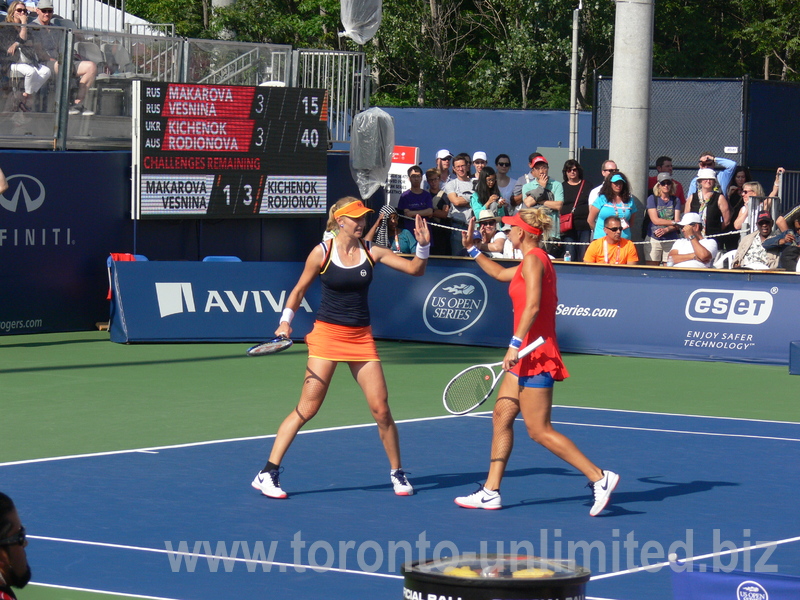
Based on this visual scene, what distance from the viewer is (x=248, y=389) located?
14.1m

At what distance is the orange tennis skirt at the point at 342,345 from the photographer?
356 inches

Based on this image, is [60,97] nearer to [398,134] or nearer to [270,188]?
[270,188]

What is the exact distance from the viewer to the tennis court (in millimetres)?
7359

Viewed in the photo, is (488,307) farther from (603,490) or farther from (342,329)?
(603,490)

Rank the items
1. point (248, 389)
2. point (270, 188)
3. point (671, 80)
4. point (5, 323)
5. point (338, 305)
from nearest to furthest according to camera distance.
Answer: point (338, 305)
point (248, 389)
point (5, 323)
point (270, 188)
point (671, 80)

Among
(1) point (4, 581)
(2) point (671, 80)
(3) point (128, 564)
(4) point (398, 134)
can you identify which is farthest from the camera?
(4) point (398, 134)

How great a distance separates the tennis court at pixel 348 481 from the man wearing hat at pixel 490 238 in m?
2.97

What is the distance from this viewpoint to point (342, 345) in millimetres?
9047

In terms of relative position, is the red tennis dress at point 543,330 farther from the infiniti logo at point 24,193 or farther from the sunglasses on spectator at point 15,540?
the infiniti logo at point 24,193

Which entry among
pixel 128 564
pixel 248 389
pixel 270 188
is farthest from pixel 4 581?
pixel 270 188

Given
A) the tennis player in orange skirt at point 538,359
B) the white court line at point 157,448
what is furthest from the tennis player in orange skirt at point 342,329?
the white court line at point 157,448

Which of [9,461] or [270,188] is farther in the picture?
[270,188]

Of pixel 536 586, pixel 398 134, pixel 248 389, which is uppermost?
pixel 398 134

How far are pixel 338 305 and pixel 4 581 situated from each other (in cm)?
547
